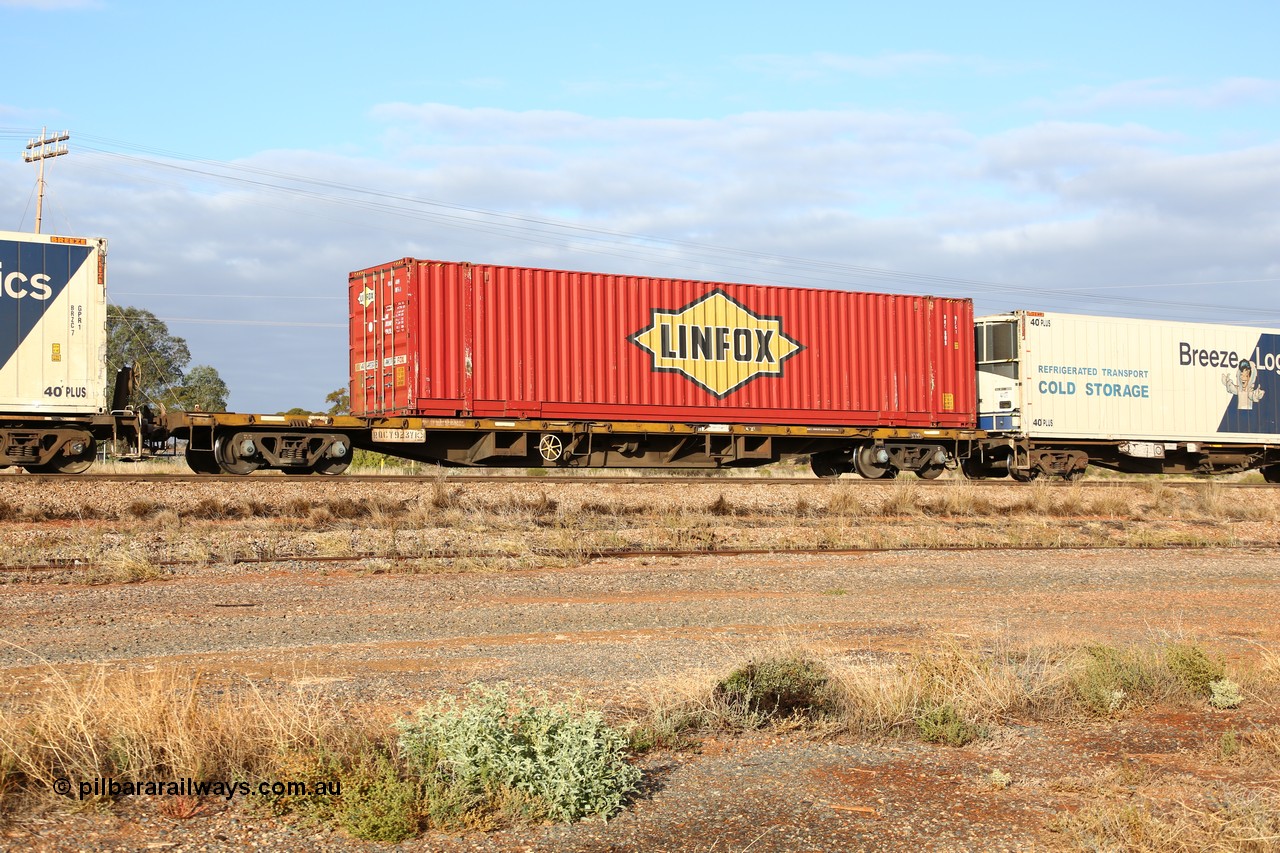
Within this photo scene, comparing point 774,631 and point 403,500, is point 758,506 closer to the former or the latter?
point 403,500

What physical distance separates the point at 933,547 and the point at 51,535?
10889 mm

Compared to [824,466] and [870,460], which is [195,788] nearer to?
[870,460]

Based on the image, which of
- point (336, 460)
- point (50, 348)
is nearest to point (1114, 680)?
point (336, 460)

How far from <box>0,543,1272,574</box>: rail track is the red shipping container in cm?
564

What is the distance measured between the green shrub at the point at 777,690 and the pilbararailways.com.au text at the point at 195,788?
2183mm

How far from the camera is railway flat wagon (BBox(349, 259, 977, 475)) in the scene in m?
17.9

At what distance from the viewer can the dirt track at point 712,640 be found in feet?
13.9

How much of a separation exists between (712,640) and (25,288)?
12.3 meters

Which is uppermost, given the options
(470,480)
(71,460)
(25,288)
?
(25,288)

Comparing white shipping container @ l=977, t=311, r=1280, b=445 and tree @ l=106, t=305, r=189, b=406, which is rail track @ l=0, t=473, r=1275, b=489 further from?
tree @ l=106, t=305, r=189, b=406

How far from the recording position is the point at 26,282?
15.4 metres

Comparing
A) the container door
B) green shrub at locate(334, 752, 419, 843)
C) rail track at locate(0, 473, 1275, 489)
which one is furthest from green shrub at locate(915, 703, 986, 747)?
the container door

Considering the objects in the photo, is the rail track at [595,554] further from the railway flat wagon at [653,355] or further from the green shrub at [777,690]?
the green shrub at [777,690]

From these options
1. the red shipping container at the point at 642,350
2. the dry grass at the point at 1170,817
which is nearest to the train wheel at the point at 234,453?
the red shipping container at the point at 642,350
